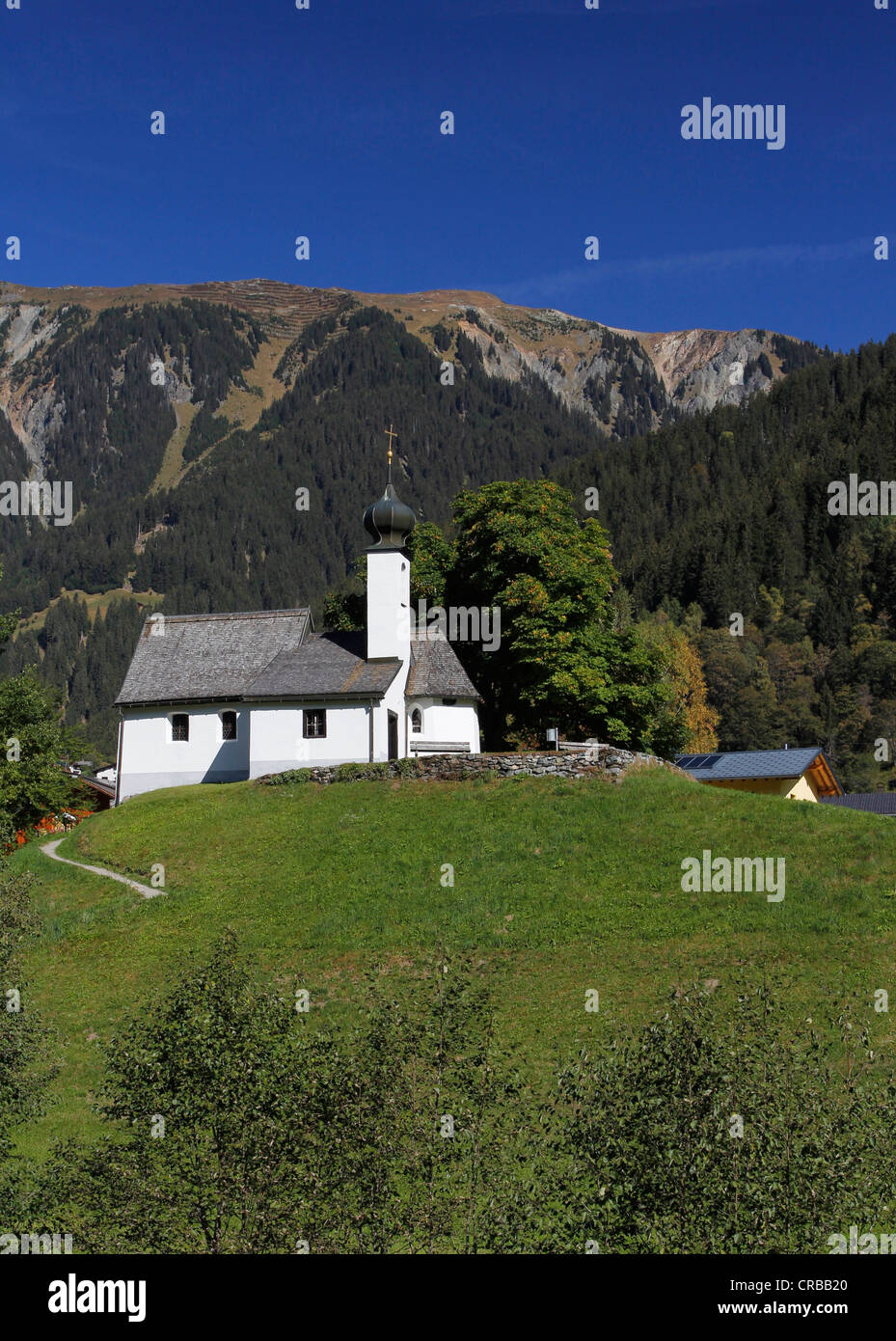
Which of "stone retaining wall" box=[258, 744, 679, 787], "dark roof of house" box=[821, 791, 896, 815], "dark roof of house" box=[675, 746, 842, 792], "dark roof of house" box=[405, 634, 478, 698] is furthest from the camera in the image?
"dark roof of house" box=[821, 791, 896, 815]

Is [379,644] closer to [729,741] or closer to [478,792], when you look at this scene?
[478,792]

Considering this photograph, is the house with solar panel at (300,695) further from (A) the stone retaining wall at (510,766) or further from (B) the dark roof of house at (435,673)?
(A) the stone retaining wall at (510,766)

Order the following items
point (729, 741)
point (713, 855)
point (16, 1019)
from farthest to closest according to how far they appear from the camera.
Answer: point (729, 741) → point (713, 855) → point (16, 1019)

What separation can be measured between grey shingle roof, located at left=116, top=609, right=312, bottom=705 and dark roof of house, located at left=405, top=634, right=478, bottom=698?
544 cm

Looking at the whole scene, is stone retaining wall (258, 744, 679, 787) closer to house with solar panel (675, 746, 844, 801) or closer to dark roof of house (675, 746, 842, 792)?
house with solar panel (675, 746, 844, 801)

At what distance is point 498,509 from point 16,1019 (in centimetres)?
3806

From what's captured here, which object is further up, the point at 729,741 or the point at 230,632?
the point at 230,632

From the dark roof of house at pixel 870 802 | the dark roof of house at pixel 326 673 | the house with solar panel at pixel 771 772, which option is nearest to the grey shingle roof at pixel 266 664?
the dark roof of house at pixel 326 673

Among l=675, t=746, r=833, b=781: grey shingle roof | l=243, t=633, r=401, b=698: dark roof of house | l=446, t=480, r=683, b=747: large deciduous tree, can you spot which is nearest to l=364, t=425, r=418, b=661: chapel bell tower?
l=243, t=633, r=401, b=698: dark roof of house

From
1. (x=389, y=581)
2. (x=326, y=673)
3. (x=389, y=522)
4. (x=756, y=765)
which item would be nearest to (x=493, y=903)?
(x=326, y=673)

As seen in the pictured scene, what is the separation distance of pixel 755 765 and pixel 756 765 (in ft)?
0.16

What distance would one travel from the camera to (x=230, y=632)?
55.1m

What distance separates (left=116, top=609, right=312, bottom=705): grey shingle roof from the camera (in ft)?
172
